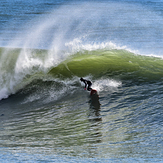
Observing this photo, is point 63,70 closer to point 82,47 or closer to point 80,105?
point 80,105

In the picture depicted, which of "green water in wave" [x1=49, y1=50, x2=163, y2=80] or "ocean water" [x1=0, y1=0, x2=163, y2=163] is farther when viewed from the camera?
"green water in wave" [x1=49, y1=50, x2=163, y2=80]

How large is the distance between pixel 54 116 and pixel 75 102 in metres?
1.58

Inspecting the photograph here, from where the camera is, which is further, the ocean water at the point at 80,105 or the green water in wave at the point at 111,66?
the green water in wave at the point at 111,66

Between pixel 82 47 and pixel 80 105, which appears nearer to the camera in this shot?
pixel 80 105

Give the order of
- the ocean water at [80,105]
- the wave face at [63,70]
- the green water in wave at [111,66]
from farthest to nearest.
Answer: the green water in wave at [111,66]
the wave face at [63,70]
the ocean water at [80,105]

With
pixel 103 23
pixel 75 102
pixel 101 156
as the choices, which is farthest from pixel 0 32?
pixel 101 156

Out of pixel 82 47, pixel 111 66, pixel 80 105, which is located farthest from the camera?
pixel 82 47

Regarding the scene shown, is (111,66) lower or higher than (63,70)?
lower

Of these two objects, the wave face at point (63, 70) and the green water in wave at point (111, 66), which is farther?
the green water in wave at point (111, 66)

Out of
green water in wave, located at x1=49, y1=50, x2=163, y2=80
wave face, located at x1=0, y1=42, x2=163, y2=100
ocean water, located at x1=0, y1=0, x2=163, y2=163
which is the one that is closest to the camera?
ocean water, located at x1=0, y1=0, x2=163, y2=163

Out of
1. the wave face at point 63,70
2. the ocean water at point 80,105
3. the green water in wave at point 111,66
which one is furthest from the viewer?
the green water in wave at point 111,66

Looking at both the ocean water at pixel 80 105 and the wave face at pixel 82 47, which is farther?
the wave face at pixel 82 47

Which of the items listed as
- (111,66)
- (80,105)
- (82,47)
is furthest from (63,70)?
(82,47)

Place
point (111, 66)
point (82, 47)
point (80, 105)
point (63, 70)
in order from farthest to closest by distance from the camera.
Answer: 1. point (82, 47)
2. point (111, 66)
3. point (63, 70)
4. point (80, 105)
